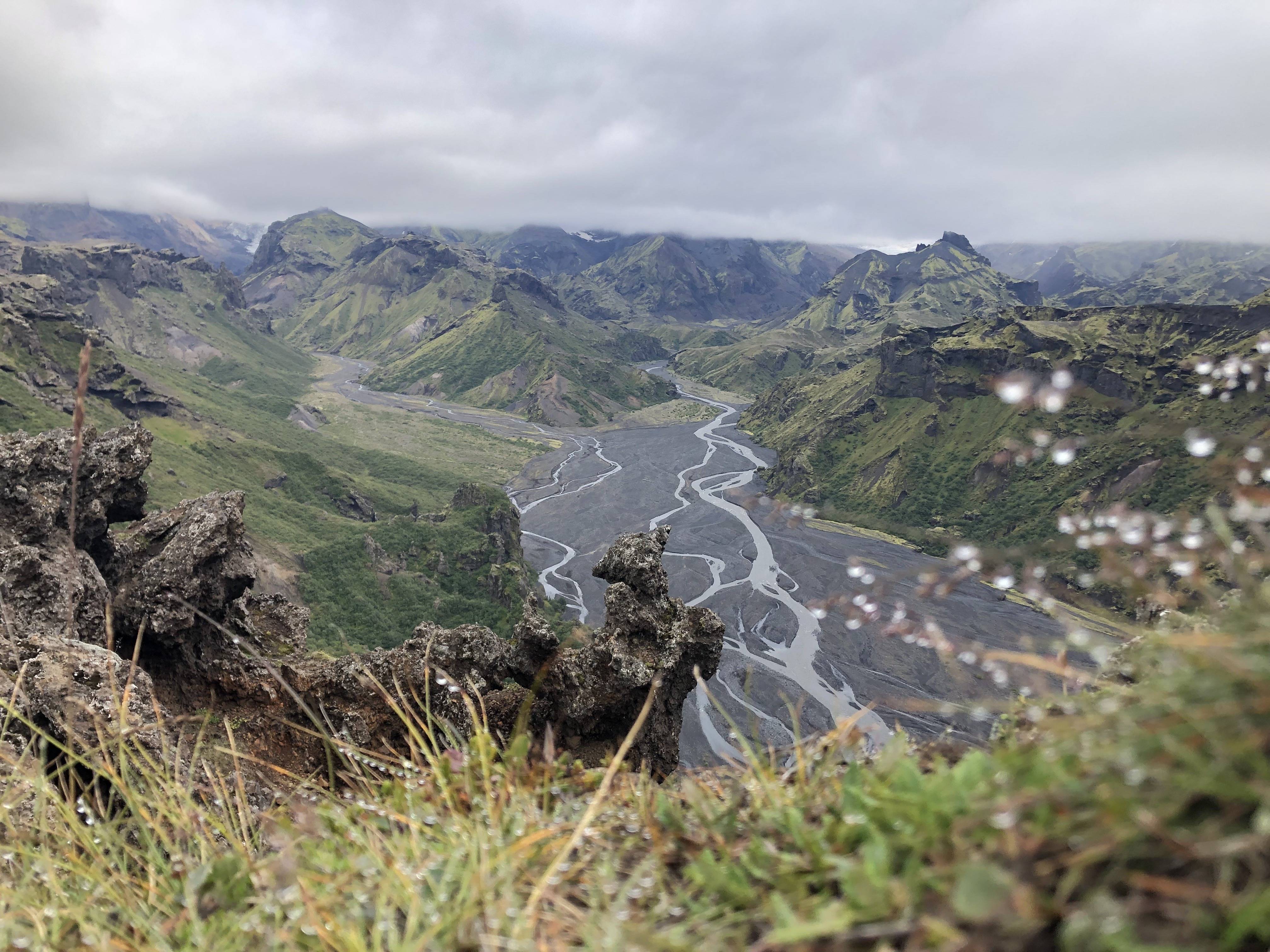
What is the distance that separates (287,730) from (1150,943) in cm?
1713

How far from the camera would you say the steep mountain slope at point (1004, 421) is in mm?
118625

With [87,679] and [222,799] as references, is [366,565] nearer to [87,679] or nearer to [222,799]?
[87,679]

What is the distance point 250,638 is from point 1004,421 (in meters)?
169

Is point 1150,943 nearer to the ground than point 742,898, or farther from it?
farther from it

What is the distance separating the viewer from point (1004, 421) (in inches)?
6166

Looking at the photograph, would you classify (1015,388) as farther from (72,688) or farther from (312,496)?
(312,496)

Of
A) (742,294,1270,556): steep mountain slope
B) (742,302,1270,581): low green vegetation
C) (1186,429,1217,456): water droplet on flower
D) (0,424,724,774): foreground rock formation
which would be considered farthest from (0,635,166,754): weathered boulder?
(742,294,1270,556): steep mountain slope

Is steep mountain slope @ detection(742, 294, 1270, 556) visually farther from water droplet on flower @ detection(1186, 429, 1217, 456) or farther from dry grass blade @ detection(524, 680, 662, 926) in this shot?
dry grass blade @ detection(524, 680, 662, 926)

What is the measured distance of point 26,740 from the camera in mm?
9891

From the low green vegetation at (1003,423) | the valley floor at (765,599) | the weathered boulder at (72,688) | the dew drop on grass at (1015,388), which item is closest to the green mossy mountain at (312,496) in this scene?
the valley floor at (765,599)

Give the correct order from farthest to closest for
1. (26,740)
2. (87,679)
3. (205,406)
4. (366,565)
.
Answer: (205,406) < (366,565) < (87,679) < (26,740)

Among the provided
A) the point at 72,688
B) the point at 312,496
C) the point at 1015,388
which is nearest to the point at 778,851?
the point at 1015,388

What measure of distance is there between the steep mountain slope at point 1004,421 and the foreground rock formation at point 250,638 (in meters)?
101

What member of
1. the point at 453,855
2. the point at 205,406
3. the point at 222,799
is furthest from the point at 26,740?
the point at 205,406
